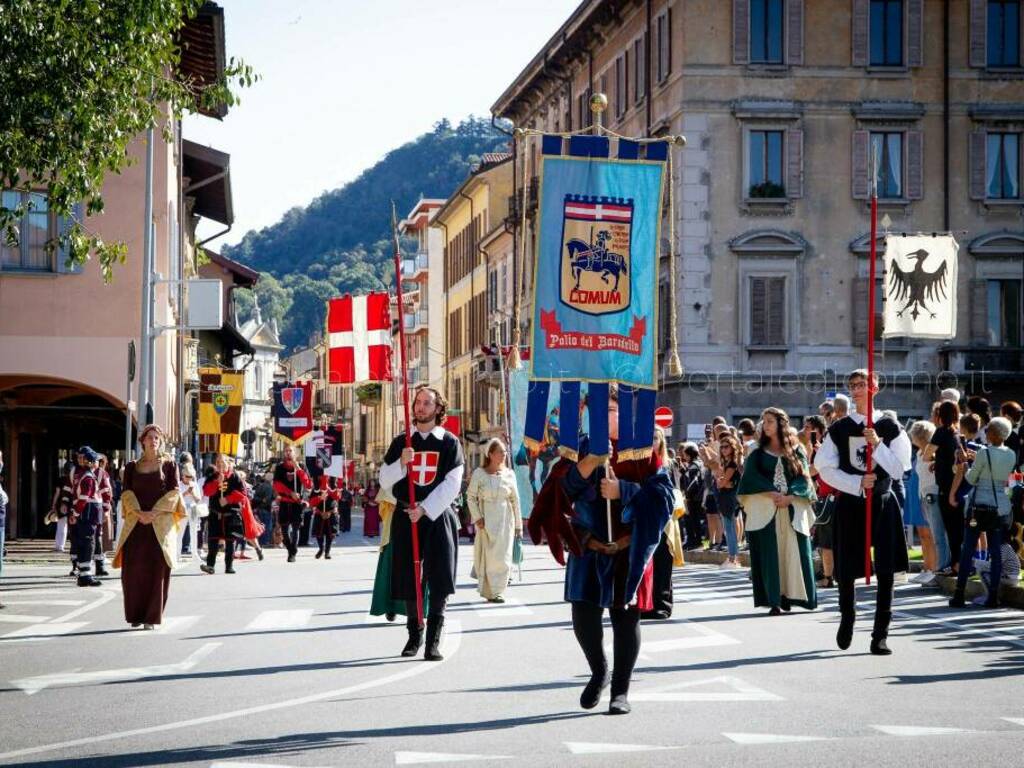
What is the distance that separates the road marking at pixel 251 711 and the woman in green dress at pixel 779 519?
11.5 ft

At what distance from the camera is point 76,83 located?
17938mm

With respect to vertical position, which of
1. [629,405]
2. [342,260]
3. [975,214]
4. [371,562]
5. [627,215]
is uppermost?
[342,260]

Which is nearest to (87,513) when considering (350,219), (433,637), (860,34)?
(433,637)

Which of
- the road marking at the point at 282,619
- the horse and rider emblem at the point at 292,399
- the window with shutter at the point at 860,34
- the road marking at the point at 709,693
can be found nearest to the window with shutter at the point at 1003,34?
the window with shutter at the point at 860,34

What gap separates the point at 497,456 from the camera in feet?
70.6

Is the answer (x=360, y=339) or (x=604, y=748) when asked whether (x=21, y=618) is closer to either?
(x=604, y=748)

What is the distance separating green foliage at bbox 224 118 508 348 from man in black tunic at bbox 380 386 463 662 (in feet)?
486

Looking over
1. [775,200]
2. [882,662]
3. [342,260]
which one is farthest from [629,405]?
[342,260]

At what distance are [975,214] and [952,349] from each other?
3.38m

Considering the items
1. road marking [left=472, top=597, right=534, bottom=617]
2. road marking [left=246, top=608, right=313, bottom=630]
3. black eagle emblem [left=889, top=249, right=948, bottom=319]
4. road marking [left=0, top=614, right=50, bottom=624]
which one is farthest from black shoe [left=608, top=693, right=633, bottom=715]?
black eagle emblem [left=889, top=249, right=948, bottom=319]

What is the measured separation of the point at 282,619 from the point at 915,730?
32.4 feet

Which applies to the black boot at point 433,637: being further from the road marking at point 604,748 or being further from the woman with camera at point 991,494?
the woman with camera at point 991,494

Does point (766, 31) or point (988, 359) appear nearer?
point (988, 359)

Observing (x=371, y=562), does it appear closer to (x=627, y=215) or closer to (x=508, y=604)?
(x=508, y=604)
